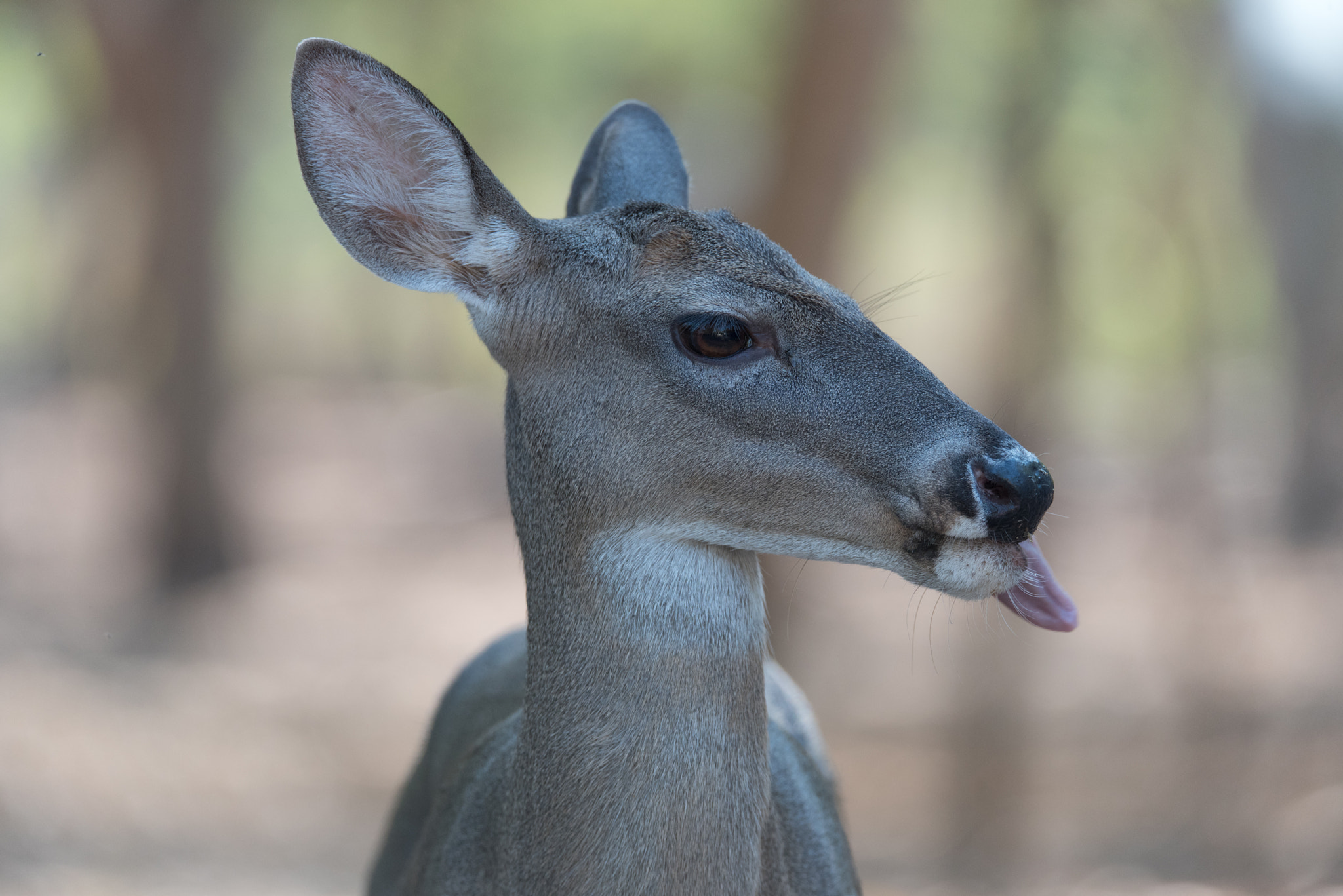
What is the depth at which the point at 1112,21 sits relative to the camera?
11.0 metres

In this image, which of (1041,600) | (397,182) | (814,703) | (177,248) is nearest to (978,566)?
(1041,600)

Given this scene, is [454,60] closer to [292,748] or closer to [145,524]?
[145,524]

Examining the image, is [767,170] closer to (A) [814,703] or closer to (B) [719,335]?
(A) [814,703]

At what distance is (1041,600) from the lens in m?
2.66

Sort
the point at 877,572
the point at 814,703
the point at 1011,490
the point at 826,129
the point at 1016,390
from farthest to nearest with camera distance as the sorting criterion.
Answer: the point at 877,572 < the point at 1016,390 < the point at 814,703 < the point at 826,129 < the point at 1011,490

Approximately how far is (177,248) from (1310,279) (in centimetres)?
1168

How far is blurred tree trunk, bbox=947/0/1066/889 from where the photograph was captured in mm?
9320

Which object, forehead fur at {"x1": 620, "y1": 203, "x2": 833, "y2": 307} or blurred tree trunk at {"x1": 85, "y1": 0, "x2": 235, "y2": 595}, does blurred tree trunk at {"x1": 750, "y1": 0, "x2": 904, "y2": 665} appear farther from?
blurred tree trunk at {"x1": 85, "y1": 0, "x2": 235, "y2": 595}

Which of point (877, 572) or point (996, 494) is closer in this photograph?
point (996, 494)

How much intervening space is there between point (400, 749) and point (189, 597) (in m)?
3.77

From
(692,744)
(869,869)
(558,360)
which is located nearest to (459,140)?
(558,360)

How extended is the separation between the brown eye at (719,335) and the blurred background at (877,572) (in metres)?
4.00

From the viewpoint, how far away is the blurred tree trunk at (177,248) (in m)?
12.2

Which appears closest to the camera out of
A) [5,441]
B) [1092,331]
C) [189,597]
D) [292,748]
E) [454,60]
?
[292,748]
